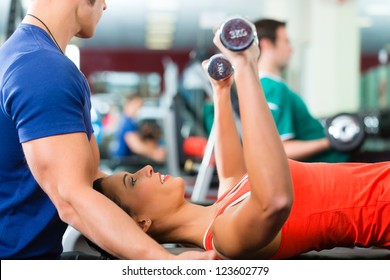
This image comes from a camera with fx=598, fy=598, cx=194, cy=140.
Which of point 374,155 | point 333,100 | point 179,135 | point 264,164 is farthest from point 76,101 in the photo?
point 333,100

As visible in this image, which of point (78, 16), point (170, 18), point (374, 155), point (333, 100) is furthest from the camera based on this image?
point (170, 18)

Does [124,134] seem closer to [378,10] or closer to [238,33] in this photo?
[378,10]

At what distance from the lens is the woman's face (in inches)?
66.6

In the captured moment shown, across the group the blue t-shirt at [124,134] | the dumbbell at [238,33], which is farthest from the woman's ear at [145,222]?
the blue t-shirt at [124,134]

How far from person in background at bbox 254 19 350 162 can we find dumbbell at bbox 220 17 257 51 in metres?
1.67

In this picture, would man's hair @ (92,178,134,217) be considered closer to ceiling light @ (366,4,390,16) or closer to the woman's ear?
the woman's ear

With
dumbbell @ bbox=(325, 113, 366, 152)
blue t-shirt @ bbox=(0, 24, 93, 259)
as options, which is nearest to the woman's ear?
blue t-shirt @ bbox=(0, 24, 93, 259)

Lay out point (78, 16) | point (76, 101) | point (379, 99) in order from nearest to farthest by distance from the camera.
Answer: point (76, 101), point (78, 16), point (379, 99)

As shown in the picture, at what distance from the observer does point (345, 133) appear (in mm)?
2842

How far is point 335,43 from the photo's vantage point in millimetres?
7863

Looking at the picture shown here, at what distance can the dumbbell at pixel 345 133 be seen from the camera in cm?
283

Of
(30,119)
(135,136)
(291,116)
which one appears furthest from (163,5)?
(30,119)

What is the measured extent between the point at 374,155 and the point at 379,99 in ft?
20.4

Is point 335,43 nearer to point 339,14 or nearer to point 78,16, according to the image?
point 339,14
